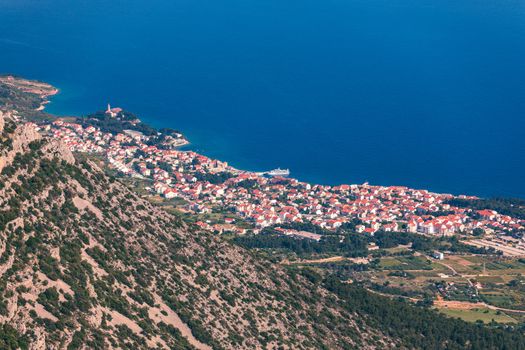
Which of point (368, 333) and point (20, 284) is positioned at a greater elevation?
point (368, 333)

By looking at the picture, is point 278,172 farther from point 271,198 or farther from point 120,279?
point 120,279

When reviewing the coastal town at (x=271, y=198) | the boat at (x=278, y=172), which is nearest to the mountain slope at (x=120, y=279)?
the coastal town at (x=271, y=198)

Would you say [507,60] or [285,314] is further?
[507,60]

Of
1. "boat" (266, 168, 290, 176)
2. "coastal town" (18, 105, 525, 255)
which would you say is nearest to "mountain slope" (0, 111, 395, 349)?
"coastal town" (18, 105, 525, 255)

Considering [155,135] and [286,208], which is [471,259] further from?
[155,135]

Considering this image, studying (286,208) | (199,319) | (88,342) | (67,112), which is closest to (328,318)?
(199,319)
